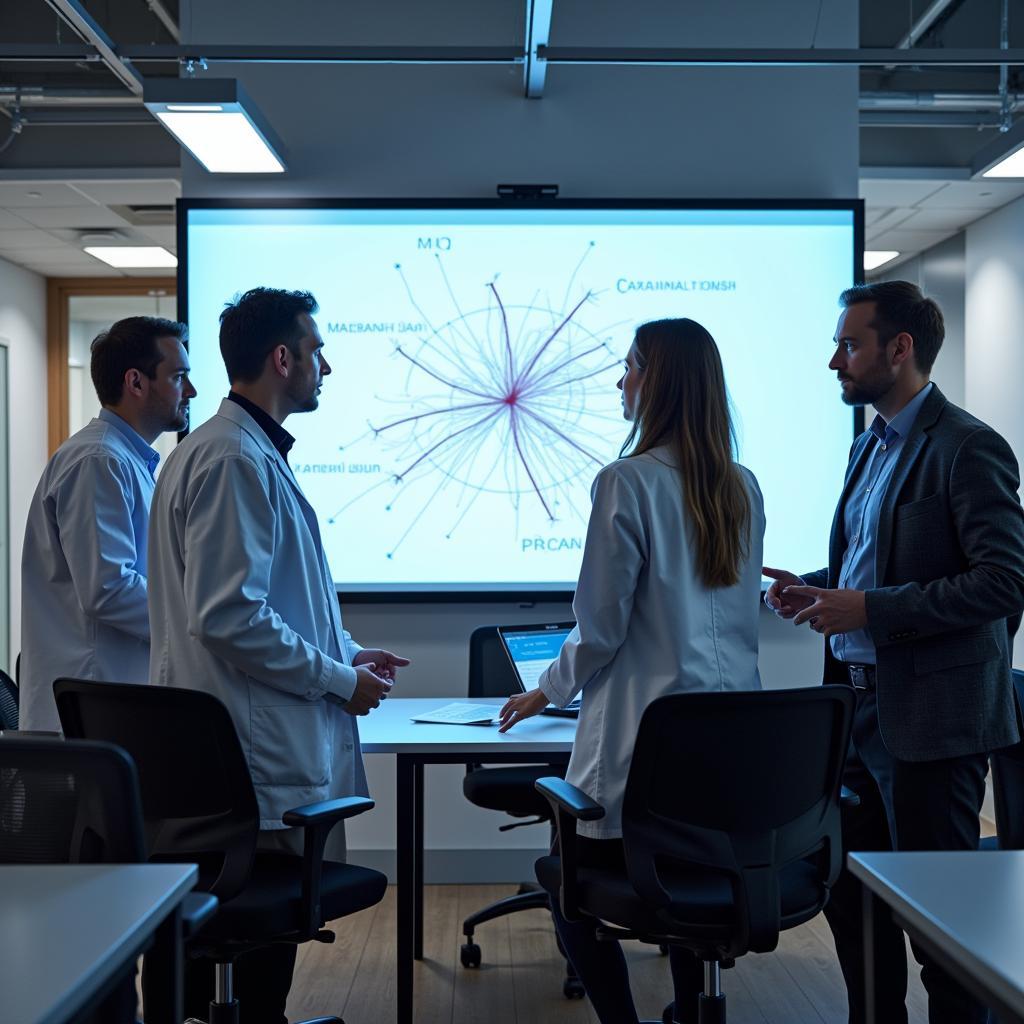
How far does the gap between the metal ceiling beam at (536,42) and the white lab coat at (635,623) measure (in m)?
1.90

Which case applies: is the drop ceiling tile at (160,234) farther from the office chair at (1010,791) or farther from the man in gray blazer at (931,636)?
the office chair at (1010,791)

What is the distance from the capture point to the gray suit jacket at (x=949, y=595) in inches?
88.1

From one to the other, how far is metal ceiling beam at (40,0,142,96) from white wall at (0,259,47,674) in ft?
12.1

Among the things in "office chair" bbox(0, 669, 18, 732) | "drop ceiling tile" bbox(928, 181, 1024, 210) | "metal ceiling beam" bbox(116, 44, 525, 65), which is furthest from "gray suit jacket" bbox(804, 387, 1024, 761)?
"drop ceiling tile" bbox(928, 181, 1024, 210)

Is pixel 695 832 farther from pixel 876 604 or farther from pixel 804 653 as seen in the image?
pixel 804 653

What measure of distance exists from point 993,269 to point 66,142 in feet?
16.0

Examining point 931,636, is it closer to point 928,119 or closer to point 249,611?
point 249,611

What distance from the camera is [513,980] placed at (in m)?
3.18

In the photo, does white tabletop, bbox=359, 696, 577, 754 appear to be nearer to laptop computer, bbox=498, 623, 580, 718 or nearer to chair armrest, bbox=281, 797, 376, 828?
laptop computer, bbox=498, 623, 580, 718

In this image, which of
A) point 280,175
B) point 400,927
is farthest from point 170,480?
point 280,175

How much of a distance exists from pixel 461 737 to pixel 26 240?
555 cm

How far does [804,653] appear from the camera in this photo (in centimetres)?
414

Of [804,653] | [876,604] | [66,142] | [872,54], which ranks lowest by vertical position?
[804,653]

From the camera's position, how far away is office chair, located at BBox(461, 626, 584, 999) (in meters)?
3.28
